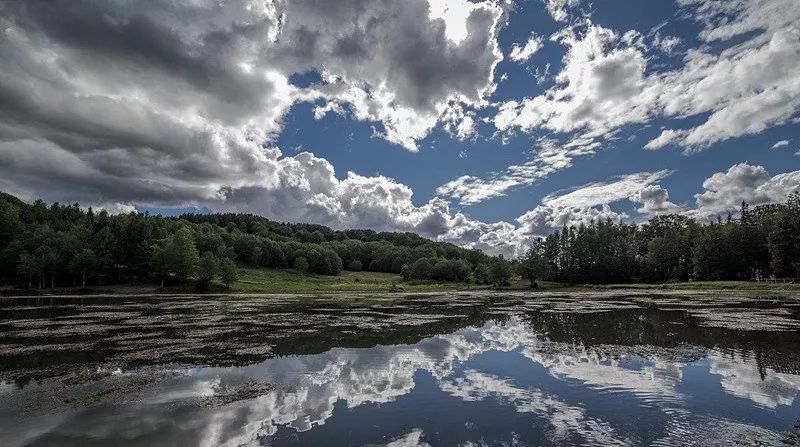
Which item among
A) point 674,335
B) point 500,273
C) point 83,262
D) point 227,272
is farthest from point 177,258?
point 674,335

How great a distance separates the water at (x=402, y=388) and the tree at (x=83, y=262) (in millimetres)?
98485

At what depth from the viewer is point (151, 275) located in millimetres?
126500

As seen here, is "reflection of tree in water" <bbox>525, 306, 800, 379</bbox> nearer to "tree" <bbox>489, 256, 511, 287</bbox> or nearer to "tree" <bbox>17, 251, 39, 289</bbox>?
"tree" <bbox>489, 256, 511, 287</bbox>

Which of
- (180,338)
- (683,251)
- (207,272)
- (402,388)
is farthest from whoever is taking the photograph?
(683,251)

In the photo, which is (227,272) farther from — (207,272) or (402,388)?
(402,388)

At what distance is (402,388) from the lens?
1814 cm

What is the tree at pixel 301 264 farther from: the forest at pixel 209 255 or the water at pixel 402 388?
the water at pixel 402 388

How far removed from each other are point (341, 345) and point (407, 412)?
14222mm

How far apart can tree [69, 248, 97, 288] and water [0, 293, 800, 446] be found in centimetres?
9848

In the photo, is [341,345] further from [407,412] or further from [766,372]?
[766,372]

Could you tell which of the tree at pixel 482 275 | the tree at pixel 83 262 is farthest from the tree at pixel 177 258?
the tree at pixel 482 275

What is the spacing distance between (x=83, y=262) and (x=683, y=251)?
18748 cm

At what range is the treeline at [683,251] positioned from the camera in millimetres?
112250

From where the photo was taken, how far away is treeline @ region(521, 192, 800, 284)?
11225 cm
